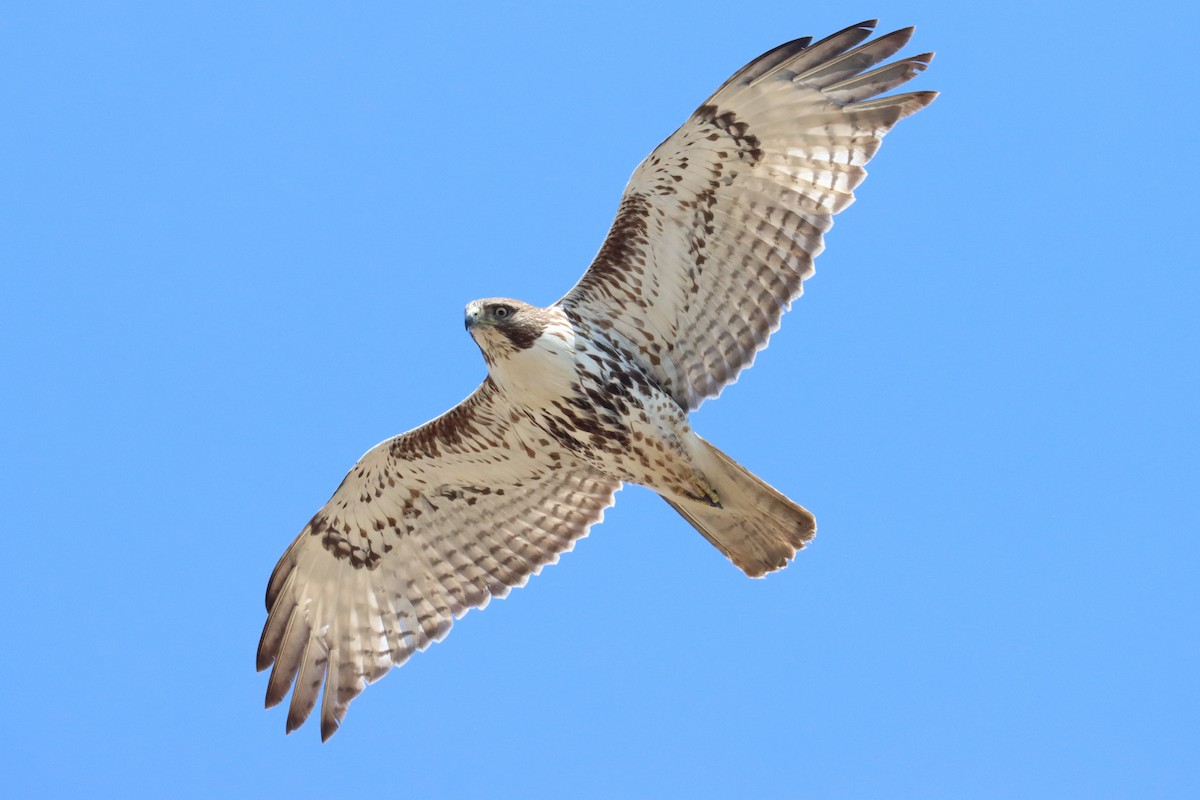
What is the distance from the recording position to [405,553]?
39.8 ft

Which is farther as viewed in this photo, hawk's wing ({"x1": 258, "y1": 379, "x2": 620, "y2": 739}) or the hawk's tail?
hawk's wing ({"x1": 258, "y1": 379, "x2": 620, "y2": 739})

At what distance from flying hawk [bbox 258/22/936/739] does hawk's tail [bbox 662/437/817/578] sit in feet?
0.04

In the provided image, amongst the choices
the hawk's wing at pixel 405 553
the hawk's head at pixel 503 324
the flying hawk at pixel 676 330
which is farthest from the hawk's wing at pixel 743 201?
the hawk's wing at pixel 405 553

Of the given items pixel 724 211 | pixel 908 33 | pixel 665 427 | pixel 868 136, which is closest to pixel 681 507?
pixel 665 427

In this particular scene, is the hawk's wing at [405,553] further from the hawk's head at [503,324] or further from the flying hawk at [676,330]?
the hawk's head at [503,324]

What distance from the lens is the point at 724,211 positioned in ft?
Result: 35.0

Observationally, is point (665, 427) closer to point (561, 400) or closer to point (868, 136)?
point (561, 400)

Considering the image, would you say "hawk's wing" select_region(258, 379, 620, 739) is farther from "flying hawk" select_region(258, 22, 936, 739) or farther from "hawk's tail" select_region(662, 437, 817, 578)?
"hawk's tail" select_region(662, 437, 817, 578)

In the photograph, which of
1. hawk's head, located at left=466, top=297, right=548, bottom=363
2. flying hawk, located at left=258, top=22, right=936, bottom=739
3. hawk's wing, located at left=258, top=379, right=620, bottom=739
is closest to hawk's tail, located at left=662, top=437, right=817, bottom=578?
flying hawk, located at left=258, top=22, right=936, bottom=739

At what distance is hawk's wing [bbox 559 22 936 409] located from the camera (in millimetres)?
10414

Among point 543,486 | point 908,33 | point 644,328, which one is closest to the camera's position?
point 908,33

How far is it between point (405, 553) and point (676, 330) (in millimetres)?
2947

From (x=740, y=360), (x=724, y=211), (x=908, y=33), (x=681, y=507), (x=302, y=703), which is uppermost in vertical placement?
(x=908, y=33)

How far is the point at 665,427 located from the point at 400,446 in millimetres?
2151
